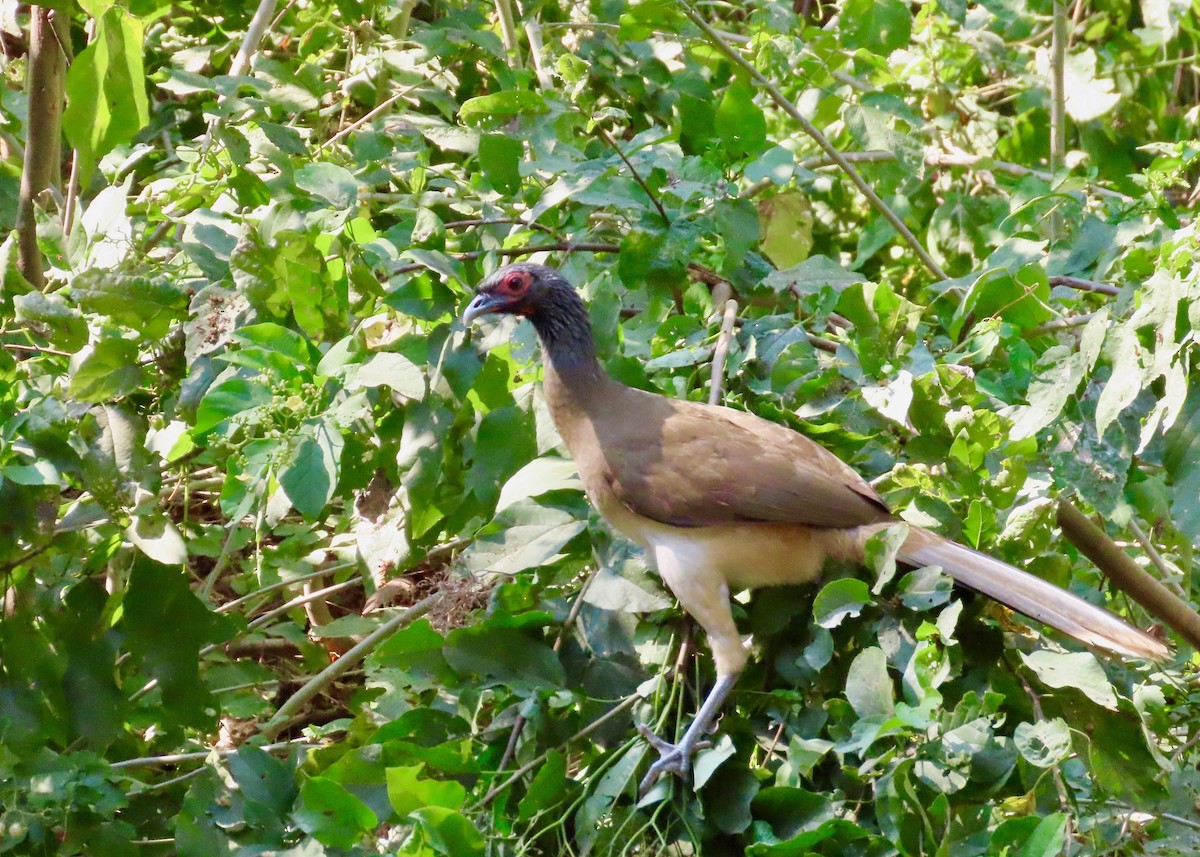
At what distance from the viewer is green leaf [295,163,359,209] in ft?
10.0

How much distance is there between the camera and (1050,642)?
2.74 m

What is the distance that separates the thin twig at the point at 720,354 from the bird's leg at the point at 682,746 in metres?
0.80

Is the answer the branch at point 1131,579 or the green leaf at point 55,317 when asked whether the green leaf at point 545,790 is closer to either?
the branch at point 1131,579

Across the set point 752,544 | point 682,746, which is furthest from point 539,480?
point 682,746

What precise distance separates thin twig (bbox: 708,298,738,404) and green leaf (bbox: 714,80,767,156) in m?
0.62

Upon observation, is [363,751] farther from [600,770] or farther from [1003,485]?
[1003,485]

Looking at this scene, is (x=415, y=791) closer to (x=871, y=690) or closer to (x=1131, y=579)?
(x=871, y=690)

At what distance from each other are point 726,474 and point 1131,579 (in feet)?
Answer: 3.36

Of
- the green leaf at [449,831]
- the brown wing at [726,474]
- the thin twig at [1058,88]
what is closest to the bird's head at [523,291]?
the brown wing at [726,474]

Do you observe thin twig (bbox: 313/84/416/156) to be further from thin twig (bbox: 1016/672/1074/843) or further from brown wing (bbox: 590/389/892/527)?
thin twig (bbox: 1016/672/1074/843)

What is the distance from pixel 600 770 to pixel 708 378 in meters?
1.24

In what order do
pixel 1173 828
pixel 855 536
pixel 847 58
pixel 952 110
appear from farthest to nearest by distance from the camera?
pixel 952 110 → pixel 847 58 → pixel 855 536 → pixel 1173 828

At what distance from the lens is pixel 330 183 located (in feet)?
10.1

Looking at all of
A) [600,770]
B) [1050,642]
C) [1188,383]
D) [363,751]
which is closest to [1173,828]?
[1050,642]
